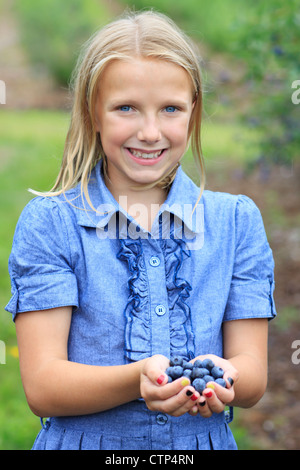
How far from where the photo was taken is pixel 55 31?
17.8 m

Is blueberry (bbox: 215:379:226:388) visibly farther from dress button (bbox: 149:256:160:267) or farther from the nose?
the nose

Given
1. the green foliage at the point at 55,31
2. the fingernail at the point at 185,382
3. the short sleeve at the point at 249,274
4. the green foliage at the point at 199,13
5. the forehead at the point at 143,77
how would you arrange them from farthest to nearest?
1. the green foliage at the point at 199,13
2. the green foliage at the point at 55,31
3. the short sleeve at the point at 249,274
4. the forehead at the point at 143,77
5. the fingernail at the point at 185,382

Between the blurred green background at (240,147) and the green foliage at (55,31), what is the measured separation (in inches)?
1.1

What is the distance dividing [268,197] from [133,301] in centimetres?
696

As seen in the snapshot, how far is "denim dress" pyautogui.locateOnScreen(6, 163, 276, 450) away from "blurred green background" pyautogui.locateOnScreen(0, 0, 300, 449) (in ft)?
1.37

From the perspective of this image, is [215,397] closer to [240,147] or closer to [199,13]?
[240,147]

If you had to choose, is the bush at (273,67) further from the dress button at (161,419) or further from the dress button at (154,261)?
the dress button at (161,419)

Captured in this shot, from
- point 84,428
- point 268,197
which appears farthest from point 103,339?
point 268,197

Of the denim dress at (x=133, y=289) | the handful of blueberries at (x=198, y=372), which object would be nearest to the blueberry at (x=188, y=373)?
the handful of blueberries at (x=198, y=372)

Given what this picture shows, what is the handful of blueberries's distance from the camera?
1.50 metres

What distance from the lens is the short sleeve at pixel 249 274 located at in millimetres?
1798

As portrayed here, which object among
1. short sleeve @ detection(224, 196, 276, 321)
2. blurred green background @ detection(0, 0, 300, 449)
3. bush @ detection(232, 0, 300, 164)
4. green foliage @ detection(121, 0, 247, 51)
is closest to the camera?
short sleeve @ detection(224, 196, 276, 321)

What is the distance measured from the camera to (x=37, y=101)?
55.7ft

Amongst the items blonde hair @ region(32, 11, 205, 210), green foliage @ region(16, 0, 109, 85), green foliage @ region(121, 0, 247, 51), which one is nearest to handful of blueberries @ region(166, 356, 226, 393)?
blonde hair @ region(32, 11, 205, 210)
